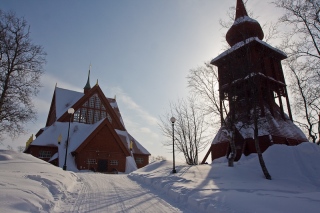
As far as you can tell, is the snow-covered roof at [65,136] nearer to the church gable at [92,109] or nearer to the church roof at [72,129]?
the church roof at [72,129]

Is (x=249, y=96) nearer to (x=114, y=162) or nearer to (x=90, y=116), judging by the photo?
(x=114, y=162)

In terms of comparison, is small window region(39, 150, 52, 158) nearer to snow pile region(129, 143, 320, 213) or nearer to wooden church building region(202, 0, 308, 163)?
snow pile region(129, 143, 320, 213)

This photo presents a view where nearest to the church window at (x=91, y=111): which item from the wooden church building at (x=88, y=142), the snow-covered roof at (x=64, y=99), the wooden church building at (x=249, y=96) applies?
the wooden church building at (x=88, y=142)

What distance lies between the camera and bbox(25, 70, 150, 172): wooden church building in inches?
1024

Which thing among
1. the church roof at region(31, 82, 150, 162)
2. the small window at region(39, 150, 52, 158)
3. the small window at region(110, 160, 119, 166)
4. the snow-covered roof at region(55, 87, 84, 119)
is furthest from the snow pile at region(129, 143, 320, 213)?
the snow-covered roof at region(55, 87, 84, 119)

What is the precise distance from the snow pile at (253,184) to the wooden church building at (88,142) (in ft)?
38.5

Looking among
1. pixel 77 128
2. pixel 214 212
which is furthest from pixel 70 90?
pixel 214 212

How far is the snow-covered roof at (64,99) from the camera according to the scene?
109 ft

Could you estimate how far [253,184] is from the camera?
1017 centimetres

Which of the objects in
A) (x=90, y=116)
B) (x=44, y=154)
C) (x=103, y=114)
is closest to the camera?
(x=44, y=154)

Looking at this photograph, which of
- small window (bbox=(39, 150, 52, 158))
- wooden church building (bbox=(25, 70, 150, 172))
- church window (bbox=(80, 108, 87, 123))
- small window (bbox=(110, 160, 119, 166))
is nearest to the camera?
wooden church building (bbox=(25, 70, 150, 172))

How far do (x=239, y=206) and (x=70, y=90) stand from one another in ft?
122

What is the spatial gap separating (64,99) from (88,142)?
1264 cm

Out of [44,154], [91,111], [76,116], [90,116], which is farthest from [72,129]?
[44,154]
